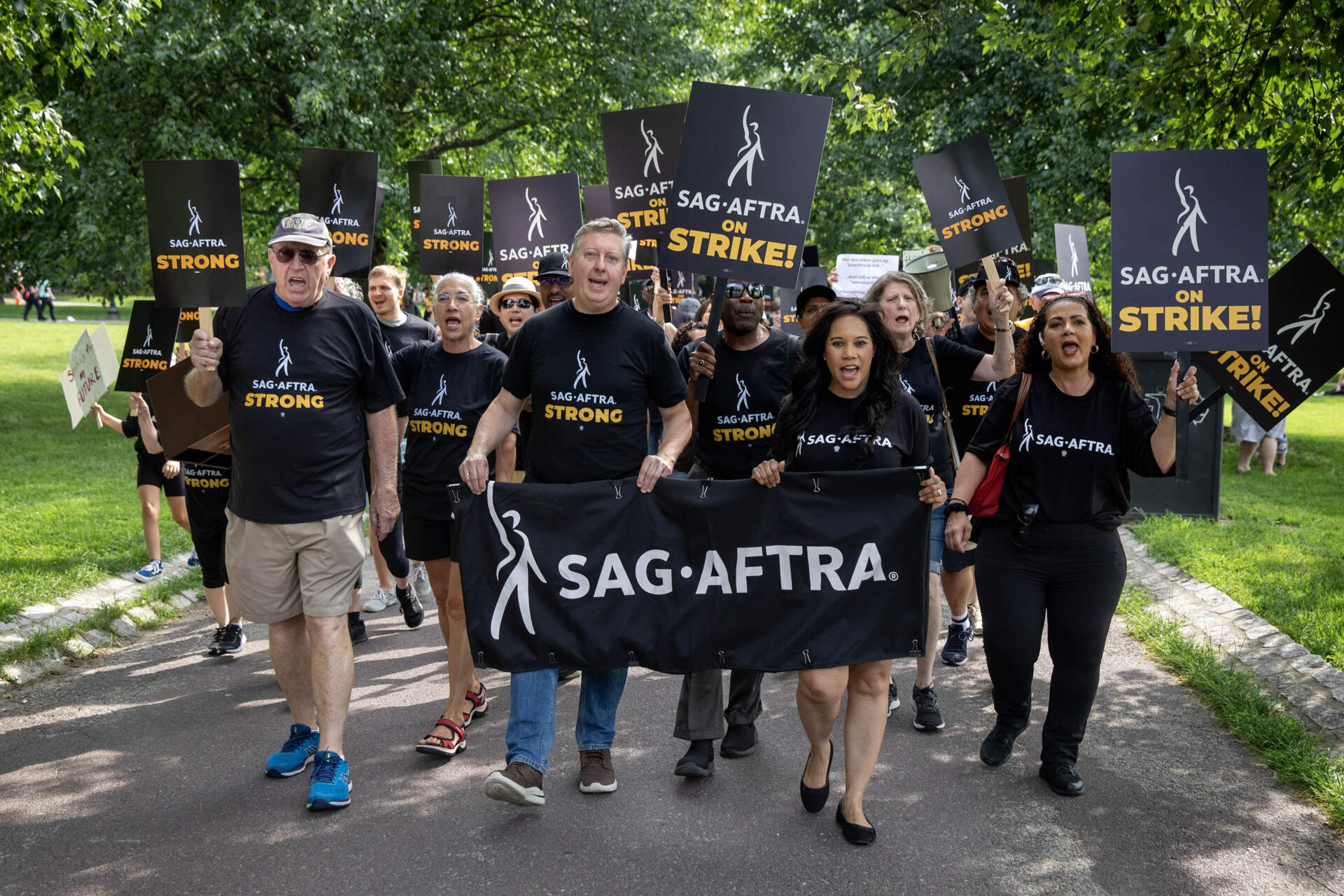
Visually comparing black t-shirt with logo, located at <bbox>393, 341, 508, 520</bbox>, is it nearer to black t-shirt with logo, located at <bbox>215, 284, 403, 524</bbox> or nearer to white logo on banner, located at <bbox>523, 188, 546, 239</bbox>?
black t-shirt with logo, located at <bbox>215, 284, 403, 524</bbox>

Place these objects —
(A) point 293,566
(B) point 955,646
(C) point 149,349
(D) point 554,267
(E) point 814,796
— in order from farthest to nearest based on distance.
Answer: (C) point 149,349
(D) point 554,267
(B) point 955,646
(A) point 293,566
(E) point 814,796

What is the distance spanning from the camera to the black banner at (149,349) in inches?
303

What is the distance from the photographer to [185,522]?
851cm

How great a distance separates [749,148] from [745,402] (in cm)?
111

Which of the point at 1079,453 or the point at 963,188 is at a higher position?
the point at 963,188

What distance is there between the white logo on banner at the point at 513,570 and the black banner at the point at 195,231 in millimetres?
1485

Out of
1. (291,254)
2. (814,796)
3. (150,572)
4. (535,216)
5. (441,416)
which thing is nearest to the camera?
(814,796)

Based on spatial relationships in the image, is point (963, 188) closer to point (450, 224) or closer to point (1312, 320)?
point (1312, 320)

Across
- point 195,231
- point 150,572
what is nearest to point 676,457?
point 195,231

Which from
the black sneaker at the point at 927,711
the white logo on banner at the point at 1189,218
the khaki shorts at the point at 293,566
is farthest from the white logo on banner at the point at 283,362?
the white logo on banner at the point at 1189,218

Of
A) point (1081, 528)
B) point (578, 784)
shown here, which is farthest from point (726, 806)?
point (1081, 528)

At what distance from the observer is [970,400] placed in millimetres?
6625

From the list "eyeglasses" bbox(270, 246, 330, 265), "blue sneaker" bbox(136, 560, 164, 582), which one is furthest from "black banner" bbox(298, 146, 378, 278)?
"eyeglasses" bbox(270, 246, 330, 265)

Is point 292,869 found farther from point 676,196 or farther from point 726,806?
point 676,196
